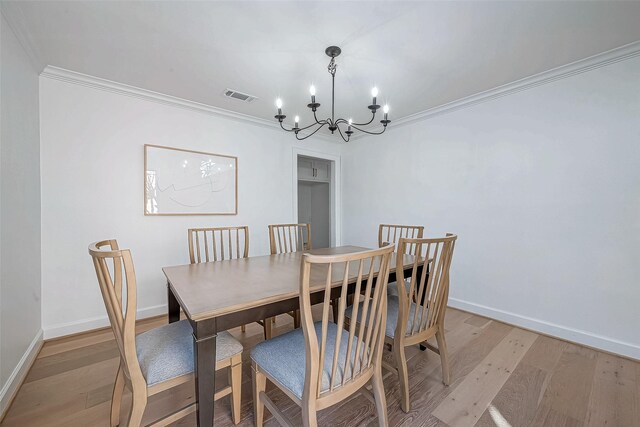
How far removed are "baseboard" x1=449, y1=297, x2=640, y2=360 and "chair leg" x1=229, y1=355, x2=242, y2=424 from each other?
262 centimetres

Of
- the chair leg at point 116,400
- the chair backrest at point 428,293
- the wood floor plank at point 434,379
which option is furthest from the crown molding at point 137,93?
the wood floor plank at point 434,379

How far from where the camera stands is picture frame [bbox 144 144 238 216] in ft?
8.86

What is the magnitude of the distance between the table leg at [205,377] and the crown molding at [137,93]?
2.64m

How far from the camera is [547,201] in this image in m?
2.39

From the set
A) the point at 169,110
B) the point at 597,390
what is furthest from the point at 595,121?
the point at 169,110

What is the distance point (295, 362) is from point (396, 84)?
2.49 meters

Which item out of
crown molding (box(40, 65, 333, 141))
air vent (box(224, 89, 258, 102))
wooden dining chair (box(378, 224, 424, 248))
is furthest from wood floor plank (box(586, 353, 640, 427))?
crown molding (box(40, 65, 333, 141))

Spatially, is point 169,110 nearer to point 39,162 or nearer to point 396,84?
point 39,162

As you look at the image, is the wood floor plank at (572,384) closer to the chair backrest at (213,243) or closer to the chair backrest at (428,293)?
the chair backrest at (428,293)

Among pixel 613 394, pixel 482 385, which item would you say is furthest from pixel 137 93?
pixel 613 394

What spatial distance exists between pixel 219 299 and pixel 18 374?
171cm

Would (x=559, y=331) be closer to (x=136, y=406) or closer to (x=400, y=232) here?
(x=400, y=232)

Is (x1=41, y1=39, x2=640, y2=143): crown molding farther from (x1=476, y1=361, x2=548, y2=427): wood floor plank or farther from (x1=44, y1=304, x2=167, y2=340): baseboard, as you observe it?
(x1=476, y1=361, x2=548, y2=427): wood floor plank

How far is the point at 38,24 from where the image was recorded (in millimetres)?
1687
